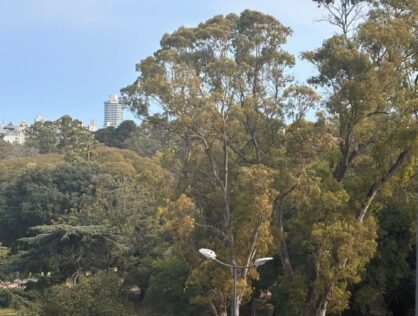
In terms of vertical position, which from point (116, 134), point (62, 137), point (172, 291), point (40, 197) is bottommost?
point (172, 291)

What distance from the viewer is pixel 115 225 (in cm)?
3250

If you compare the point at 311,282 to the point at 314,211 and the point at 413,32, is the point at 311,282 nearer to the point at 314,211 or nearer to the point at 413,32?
the point at 314,211

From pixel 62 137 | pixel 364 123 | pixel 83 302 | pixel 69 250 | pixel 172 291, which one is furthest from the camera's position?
pixel 62 137

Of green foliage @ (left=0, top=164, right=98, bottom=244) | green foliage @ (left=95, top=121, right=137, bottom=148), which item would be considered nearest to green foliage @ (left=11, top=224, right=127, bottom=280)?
green foliage @ (left=0, top=164, right=98, bottom=244)

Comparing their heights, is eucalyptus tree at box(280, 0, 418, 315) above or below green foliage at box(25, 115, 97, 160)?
below

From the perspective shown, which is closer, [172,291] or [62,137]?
[172,291]

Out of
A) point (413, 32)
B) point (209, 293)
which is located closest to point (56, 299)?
point (209, 293)

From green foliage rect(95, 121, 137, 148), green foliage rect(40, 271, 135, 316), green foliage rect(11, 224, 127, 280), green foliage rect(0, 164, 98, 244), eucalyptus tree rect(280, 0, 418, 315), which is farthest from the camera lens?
green foliage rect(95, 121, 137, 148)

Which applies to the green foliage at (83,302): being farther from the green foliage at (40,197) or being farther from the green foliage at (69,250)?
the green foliage at (40,197)

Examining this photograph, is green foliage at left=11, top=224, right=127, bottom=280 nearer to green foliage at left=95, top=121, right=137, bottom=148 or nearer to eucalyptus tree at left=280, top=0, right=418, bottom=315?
eucalyptus tree at left=280, top=0, right=418, bottom=315

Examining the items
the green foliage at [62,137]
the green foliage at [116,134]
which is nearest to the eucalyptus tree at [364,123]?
the green foliage at [62,137]

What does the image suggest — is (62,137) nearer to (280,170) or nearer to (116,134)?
(116,134)

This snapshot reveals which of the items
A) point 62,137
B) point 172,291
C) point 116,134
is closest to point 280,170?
point 172,291

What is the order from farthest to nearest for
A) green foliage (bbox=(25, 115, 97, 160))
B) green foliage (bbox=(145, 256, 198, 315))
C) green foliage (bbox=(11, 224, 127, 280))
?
green foliage (bbox=(25, 115, 97, 160)) < green foliage (bbox=(11, 224, 127, 280)) < green foliage (bbox=(145, 256, 198, 315))
